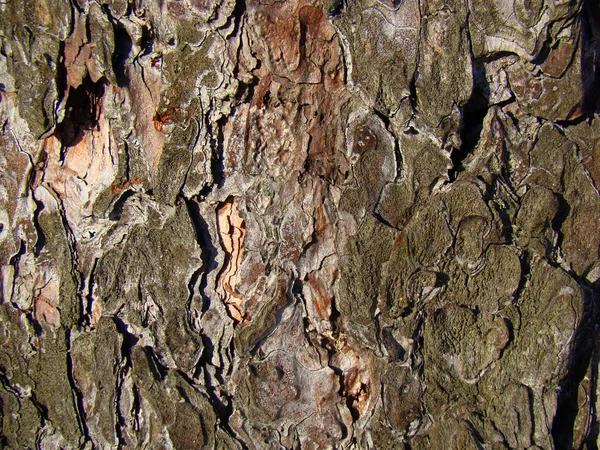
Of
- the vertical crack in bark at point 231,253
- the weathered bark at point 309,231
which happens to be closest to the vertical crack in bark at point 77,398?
the weathered bark at point 309,231

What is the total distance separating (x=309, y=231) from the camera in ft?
4.04

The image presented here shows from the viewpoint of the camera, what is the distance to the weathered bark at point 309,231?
46.4 inches

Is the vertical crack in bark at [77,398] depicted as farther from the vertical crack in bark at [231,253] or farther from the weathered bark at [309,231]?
the vertical crack in bark at [231,253]

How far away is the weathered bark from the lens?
1.18 metres

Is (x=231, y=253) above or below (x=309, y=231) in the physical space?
below

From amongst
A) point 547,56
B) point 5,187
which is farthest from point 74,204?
point 547,56

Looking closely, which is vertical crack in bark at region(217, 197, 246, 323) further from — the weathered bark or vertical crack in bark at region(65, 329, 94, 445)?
vertical crack in bark at region(65, 329, 94, 445)

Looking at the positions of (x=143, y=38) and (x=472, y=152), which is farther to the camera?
(x=472, y=152)

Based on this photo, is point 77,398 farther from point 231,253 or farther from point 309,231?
point 309,231

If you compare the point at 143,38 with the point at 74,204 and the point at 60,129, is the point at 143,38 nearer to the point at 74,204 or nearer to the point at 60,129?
the point at 60,129

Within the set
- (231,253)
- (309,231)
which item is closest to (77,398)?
(231,253)

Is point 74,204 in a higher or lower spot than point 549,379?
lower

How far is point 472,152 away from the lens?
4.16ft

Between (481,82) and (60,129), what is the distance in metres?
1.01
